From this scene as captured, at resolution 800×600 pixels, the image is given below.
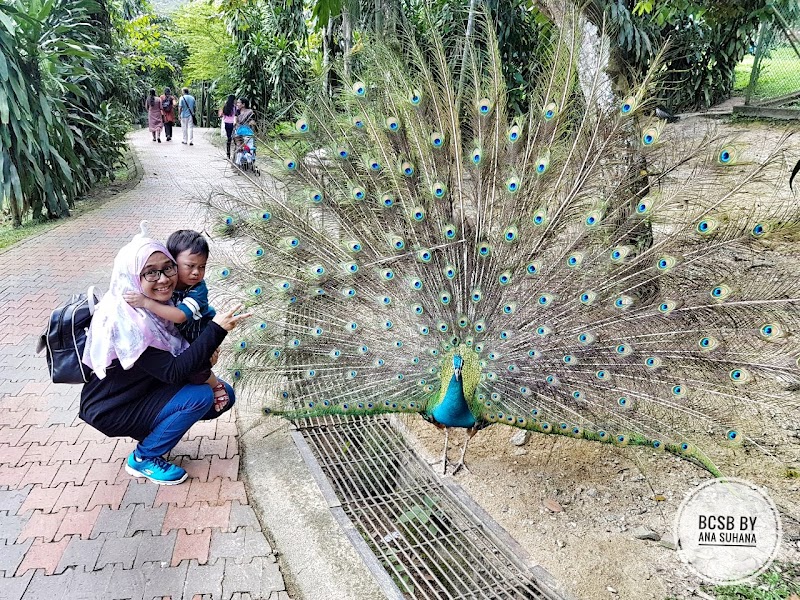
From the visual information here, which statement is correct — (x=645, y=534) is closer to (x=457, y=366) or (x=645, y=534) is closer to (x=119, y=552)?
(x=457, y=366)

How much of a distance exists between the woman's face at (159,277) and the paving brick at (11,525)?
142cm

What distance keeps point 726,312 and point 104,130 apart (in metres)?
11.2

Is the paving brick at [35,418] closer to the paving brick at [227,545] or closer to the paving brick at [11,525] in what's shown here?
the paving brick at [11,525]

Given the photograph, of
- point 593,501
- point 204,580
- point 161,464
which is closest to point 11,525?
point 161,464

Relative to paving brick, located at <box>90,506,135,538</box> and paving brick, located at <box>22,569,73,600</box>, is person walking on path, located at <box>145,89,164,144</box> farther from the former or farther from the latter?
paving brick, located at <box>22,569,73,600</box>

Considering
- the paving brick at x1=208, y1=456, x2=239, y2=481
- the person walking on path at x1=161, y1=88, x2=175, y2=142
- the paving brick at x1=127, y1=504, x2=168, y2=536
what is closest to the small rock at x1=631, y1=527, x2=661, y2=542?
the paving brick at x1=208, y1=456, x2=239, y2=481

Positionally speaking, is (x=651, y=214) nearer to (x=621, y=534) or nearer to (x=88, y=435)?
(x=621, y=534)

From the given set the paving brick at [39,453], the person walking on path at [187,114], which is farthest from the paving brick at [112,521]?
the person walking on path at [187,114]

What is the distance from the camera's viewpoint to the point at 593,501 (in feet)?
11.5

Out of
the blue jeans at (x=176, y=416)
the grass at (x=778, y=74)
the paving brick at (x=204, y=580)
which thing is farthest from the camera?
the grass at (x=778, y=74)

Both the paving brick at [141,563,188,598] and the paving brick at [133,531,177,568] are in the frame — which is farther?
the paving brick at [133,531,177,568]

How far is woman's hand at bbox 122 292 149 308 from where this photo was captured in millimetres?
2891

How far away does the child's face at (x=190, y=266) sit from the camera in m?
3.05

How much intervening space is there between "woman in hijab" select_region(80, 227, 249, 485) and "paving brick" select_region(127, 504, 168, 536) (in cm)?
22
